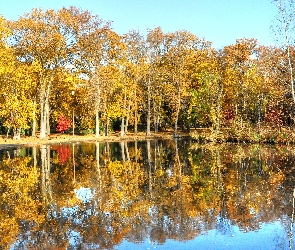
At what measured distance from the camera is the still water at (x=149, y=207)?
8852 millimetres

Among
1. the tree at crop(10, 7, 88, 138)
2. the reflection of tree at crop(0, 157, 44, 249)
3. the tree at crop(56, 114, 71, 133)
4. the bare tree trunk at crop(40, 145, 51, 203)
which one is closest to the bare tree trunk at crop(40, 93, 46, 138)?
the tree at crop(10, 7, 88, 138)

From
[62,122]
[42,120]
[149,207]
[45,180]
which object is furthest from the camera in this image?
[62,122]

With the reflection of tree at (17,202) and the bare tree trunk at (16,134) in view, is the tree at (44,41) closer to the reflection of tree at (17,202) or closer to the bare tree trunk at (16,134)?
the bare tree trunk at (16,134)

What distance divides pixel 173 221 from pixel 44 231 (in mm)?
3301

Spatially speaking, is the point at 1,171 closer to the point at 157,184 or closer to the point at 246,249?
the point at 157,184

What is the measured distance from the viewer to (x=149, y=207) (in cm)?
1183

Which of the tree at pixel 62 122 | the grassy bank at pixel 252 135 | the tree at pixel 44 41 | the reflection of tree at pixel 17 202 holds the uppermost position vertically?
the tree at pixel 44 41

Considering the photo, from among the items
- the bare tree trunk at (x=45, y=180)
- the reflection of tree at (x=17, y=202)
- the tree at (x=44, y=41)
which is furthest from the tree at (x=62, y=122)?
the reflection of tree at (x=17, y=202)

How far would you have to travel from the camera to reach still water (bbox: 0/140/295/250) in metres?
8.85

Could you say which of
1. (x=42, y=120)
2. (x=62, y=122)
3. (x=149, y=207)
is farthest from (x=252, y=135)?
(x=62, y=122)

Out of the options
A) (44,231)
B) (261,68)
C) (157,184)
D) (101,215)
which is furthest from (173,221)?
(261,68)

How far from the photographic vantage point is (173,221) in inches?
402

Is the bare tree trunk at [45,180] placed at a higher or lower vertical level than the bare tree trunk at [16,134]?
lower

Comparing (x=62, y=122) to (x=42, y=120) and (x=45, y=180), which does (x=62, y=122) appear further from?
(x=45, y=180)
